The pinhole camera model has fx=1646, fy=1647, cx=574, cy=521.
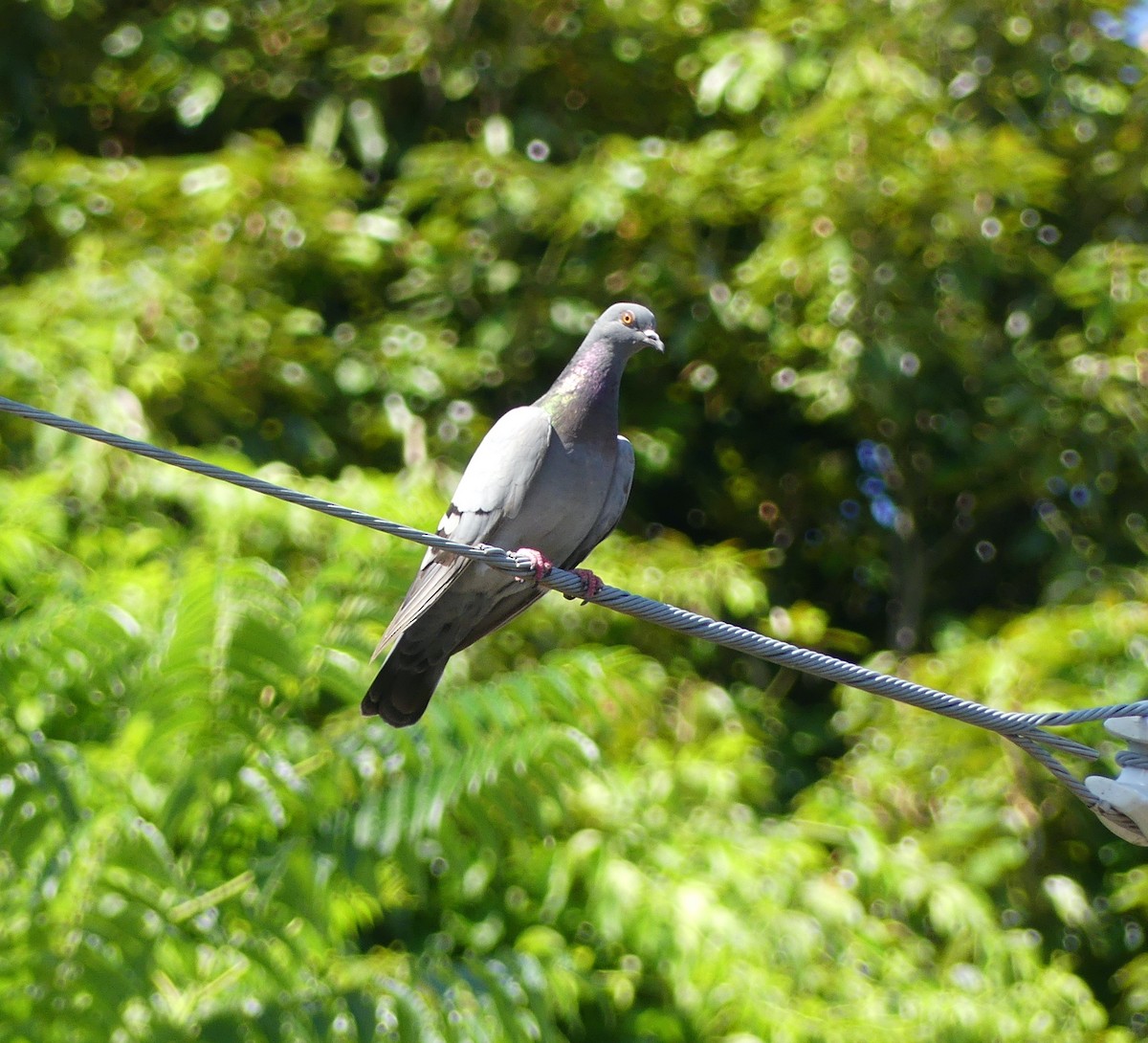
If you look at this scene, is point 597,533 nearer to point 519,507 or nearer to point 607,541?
point 519,507

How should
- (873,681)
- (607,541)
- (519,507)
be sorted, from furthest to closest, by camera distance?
(607,541) < (519,507) < (873,681)

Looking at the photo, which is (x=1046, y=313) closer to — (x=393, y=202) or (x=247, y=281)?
(x=393, y=202)

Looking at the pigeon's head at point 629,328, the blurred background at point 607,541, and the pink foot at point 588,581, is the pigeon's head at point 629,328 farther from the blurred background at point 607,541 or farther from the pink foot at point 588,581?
the blurred background at point 607,541

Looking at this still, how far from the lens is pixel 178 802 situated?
14.6 ft

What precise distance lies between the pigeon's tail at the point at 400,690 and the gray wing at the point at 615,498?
1.66 feet

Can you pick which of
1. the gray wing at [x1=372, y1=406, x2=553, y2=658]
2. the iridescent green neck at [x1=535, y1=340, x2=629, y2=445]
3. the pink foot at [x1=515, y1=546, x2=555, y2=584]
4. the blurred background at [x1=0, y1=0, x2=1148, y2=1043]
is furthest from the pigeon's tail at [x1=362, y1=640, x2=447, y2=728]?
the iridescent green neck at [x1=535, y1=340, x2=629, y2=445]

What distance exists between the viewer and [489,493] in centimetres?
423

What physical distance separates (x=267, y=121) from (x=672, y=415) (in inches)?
88.5

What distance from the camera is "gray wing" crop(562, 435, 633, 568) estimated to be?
4.48 m

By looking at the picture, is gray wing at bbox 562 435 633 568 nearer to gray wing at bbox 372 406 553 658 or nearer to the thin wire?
gray wing at bbox 372 406 553 658

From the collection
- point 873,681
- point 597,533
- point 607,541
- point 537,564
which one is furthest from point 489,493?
point 607,541

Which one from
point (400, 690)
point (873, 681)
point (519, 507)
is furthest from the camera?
point (400, 690)

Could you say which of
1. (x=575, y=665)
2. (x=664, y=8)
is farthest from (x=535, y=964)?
(x=664, y=8)

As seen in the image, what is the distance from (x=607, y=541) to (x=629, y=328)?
1.56 m
